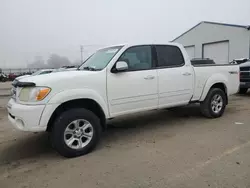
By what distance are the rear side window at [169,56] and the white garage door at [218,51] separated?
18.3 m

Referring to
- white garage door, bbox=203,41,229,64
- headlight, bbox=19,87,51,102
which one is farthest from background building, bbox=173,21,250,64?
headlight, bbox=19,87,51,102

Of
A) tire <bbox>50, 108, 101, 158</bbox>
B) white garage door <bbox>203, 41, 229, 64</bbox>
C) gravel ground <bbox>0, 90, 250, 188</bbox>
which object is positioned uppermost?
white garage door <bbox>203, 41, 229, 64</bbox>

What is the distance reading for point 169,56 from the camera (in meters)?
5.07

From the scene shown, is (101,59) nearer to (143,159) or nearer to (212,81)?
(143,159)

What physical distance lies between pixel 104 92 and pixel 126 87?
458 mm

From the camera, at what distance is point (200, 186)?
2730mm

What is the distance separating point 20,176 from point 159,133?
276cm

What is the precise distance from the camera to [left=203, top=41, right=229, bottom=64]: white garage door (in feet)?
71.2

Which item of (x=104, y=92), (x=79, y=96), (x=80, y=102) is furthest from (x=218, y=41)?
(x=79, y=96)

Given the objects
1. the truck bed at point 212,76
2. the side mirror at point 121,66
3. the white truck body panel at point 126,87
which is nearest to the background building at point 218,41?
the truck bed at point 212,76

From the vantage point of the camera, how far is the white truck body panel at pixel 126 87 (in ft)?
11.6

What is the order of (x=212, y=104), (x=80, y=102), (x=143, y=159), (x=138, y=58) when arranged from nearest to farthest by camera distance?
(x=143, y=159) → (x=80, y=102) → (x=138, y=58) → (x=212, y=104)

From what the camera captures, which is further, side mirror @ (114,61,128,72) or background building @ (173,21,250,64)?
background building @ (173,21,250,64)

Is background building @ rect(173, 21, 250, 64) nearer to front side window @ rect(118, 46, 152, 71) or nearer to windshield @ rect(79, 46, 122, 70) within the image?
front side window @ rect(118, 46, 152, 71)
